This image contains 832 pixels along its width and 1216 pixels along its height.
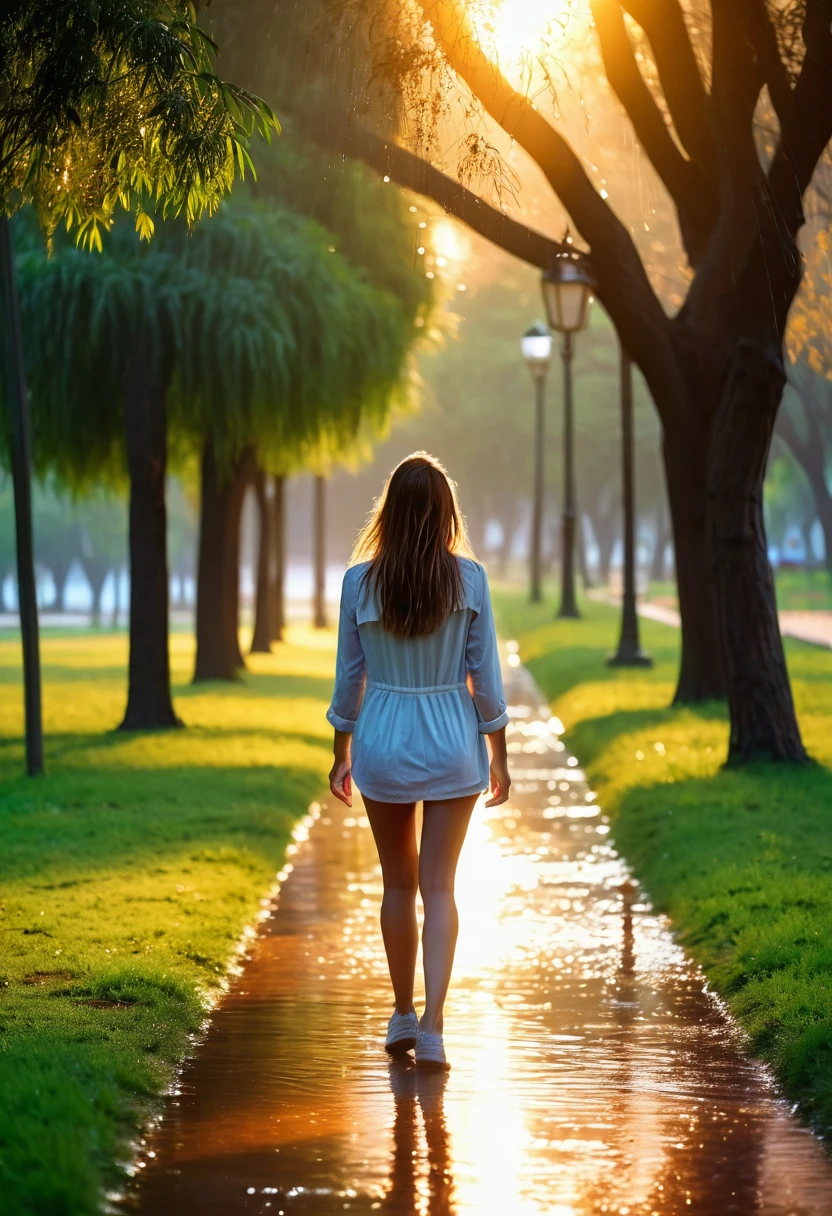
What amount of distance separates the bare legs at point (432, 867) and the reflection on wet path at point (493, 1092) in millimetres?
290

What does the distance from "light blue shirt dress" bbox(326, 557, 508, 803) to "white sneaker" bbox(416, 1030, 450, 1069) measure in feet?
2.48

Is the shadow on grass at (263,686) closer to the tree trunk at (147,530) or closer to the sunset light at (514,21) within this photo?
the tree trunk at (147,530)

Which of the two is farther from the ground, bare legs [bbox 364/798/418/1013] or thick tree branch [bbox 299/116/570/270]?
thick tree branch [bbox 299/116/570/270]

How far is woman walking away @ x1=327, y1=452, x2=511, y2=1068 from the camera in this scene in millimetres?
6141

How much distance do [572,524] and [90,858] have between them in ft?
81.8

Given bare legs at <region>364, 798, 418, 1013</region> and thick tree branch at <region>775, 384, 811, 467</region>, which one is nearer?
bare legs at <region>364, 798, 418, 1013</region>

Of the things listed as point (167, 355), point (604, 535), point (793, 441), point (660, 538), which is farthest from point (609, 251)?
point (604, 535)

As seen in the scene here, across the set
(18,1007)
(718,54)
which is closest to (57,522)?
(718,54)

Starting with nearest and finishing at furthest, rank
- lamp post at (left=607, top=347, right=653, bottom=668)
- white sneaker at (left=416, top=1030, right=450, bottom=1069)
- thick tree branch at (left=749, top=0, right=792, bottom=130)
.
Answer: white sneaker at (left=416, top=1030, right=450, bottom=1069), thick tree branch at (left=749, top=0, right=792, bottom=130), lamp post at (left=607, top=347, right=653, bottom=668)

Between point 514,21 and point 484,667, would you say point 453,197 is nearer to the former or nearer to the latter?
point 514,21

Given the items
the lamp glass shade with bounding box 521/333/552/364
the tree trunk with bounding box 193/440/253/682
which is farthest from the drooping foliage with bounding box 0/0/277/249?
the lamp glass shade with bounding box 521/333/552/364

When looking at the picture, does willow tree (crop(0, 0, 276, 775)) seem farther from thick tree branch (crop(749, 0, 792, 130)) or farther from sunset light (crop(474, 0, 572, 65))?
thick tree branch (crop(749, 0, 792, 130))

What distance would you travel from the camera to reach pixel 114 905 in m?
9.00

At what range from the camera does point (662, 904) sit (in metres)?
Result: 9.37
